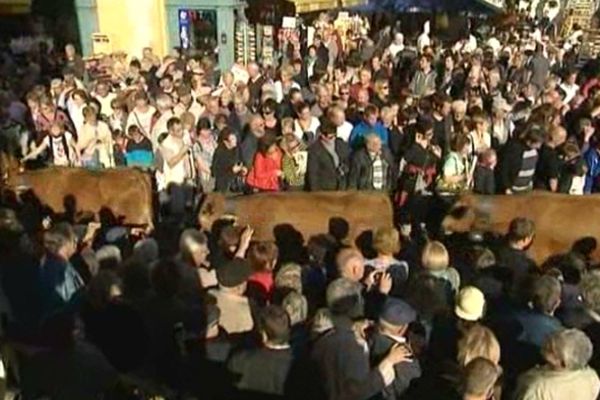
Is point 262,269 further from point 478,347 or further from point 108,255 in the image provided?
point 478,347

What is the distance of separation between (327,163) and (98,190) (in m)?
2.39

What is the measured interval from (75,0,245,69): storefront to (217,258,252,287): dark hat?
1209 cm

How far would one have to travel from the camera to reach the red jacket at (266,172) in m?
9.32

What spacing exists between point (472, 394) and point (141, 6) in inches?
579

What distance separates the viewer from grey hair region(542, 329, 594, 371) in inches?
193

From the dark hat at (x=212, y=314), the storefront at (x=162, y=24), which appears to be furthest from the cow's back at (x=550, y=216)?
the storefront at (x=162, y=24)

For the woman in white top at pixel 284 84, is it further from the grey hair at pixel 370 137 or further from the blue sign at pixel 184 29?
the blue sign at pixel 184 29

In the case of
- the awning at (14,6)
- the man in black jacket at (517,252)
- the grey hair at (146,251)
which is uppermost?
the awning at (14,6)

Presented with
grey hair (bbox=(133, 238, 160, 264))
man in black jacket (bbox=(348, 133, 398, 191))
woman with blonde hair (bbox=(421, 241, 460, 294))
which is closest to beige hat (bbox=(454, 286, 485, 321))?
woman with blonde hair (bbox=(421, 241, 460, 294))

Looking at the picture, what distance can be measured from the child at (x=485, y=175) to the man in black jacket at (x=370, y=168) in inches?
36.3

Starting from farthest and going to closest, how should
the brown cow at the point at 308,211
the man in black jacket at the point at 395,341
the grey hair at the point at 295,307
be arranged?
1. the brown cow at the point at 308,211
2. the grey hair at the point at 295,307
3. the man in black jacket at the point at 395,341

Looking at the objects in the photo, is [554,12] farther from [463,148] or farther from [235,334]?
[235,334]

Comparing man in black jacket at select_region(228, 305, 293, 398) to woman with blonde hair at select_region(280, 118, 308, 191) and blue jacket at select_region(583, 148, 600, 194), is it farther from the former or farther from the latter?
blue jacket at select_region(583, 148, 600, 194)

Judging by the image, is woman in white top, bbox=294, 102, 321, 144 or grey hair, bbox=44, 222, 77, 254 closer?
grey hair, bbox=44, 222, 77, 254
